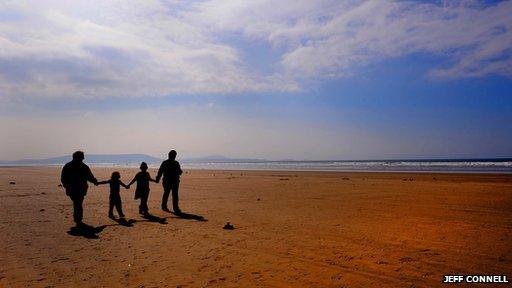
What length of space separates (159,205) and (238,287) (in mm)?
10772

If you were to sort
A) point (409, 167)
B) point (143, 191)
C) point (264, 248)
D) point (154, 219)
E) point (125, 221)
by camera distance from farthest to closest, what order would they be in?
point (409, 167), point (143, 191), point (154, 219), point (125, 221), point (264, 248)

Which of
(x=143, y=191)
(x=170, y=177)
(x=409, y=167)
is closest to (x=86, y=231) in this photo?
(x=143, y=191)

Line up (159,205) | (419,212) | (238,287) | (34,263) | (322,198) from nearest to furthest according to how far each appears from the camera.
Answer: (238,287)
(34,263)
(419,212)
(159,205)
(322,198)

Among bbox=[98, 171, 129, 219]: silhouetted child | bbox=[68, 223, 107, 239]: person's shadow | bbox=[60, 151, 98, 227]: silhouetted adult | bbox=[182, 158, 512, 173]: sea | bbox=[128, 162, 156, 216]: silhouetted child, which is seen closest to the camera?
bbox=[68, 223, 107, 239]: person's shadow

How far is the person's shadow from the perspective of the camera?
949 cm

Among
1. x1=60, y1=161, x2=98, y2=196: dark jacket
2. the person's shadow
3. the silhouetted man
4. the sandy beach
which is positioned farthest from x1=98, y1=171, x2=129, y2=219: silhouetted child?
the person's shadow

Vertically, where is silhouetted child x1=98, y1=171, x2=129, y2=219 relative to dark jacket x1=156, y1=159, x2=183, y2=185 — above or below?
below

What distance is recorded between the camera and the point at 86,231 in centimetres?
999

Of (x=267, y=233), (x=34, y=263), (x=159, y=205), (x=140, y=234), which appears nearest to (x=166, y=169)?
(x=159, y=205)

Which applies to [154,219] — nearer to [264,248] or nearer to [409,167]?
[264,248]

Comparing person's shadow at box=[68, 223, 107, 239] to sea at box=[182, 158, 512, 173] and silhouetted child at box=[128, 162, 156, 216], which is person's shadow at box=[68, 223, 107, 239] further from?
sea at box=[182, 158, 512, 173]

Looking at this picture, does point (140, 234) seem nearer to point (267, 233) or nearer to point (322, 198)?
point (267, 233)

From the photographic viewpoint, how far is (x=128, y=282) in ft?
19.4

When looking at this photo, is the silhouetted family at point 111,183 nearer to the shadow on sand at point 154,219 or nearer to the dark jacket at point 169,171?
the dark jacket at point 169,171
